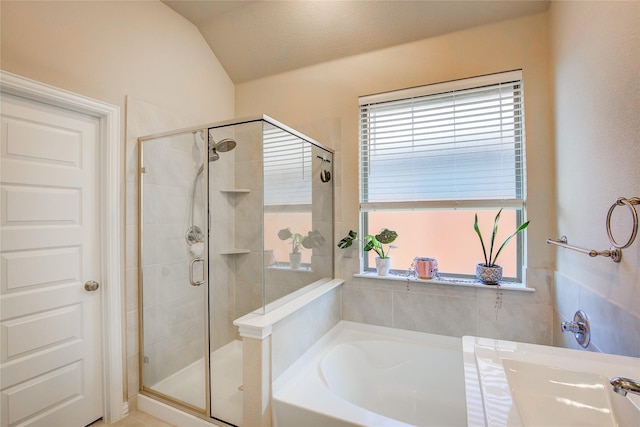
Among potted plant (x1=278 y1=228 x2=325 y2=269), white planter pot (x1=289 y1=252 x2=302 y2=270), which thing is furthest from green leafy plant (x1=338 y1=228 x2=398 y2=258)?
white planter pot (x1=289 y1=252 x2=302 y2=270)

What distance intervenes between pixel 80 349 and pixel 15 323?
0.37 metres

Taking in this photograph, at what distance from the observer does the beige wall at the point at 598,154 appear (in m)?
1.03

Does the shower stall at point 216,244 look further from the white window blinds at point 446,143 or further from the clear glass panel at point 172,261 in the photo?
the white window blinds at point 446,143

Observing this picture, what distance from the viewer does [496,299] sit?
6.29 feet

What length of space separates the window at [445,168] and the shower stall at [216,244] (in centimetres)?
54

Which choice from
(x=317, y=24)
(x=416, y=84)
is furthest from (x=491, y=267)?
(x=317, y=24)

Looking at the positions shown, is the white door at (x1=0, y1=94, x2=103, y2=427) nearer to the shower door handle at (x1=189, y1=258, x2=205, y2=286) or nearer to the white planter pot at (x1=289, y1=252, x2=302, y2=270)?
the shower door handle at (x1=189, y1=258, x2=205, y2=286)

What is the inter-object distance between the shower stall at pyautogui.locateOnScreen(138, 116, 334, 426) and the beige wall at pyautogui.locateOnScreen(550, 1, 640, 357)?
4.97 ft

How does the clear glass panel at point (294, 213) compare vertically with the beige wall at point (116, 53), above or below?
below

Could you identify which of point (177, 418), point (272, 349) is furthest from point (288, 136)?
point (177, 418)

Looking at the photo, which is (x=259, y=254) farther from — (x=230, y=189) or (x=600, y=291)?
(x=600, y=291)

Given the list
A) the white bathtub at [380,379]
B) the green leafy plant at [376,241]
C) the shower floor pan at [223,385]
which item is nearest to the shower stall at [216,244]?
the shower floor pan at [223,385]

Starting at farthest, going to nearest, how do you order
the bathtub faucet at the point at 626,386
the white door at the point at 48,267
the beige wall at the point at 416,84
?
the beige wall at the point at 416,84, the white door at the point at 48,267, the bathtub faucet at the point at 626,386

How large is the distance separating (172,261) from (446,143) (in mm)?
2146
